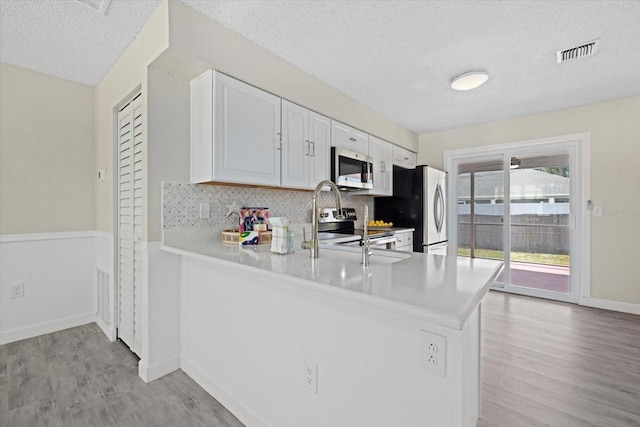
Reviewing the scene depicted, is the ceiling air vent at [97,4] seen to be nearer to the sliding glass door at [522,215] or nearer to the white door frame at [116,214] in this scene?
the white door frame at [116,214]

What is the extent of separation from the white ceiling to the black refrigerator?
1.21 metres

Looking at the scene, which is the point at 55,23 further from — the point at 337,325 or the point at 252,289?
the point at 337,325

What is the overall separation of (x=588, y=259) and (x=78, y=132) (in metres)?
5.90

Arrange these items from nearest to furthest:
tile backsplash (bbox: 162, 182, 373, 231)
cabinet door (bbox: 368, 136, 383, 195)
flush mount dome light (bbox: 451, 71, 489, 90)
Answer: tile backsplash (bbox: 162, 182, 373, 231) < flush mount dome light (bbox: 451, 71, 489, 90) < cabinet door (bbox: 368, 136, 383, 195)

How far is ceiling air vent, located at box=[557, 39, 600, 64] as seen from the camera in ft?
7.22

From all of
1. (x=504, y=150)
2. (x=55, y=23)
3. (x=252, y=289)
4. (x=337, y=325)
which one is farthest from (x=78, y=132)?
(x=504, y=150)

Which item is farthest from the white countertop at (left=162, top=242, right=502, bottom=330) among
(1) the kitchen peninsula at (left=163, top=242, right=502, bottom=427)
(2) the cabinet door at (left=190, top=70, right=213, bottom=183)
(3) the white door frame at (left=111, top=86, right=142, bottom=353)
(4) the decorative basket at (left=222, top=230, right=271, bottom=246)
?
(3) the white door frame at (left=111, top=86, right=142, bottom=353)

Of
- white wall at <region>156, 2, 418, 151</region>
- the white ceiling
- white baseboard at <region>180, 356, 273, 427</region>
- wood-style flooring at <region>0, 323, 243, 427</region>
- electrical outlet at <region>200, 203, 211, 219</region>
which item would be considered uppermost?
the white ceiling

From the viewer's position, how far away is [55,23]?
6.47 ft

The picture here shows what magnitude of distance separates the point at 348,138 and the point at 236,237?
179 centimetres

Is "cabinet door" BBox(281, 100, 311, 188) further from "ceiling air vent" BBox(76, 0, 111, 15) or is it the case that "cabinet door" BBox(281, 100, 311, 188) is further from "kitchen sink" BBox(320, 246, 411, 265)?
"ceiling air vent" BBox(76, 0, 111, 15)

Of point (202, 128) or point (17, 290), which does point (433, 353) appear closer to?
point (202, 128)

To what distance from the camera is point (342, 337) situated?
1.17 m

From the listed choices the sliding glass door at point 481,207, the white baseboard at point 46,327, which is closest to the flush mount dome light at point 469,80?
the sliding glass door at point 481,207
